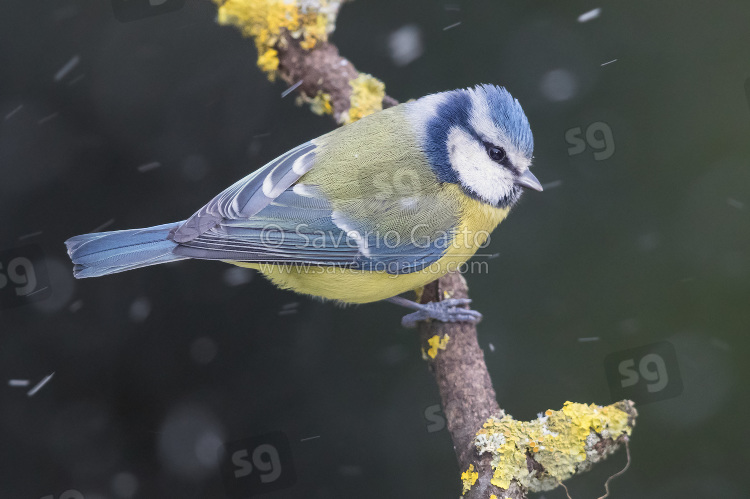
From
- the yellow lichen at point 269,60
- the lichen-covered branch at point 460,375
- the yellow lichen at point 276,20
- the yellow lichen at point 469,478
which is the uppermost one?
the yellow lichen at point 276,20

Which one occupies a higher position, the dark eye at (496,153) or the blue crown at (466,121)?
the blue crown at (466,121)

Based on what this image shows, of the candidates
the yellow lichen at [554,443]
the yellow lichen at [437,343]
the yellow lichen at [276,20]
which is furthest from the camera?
the yellow lichen at [276,20]

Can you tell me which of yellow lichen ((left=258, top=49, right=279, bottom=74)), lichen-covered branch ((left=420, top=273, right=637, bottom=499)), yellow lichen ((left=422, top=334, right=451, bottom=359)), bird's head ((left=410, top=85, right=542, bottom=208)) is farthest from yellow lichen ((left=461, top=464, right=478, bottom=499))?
yellow lichen ((left=258, top=49, right=279, bottom=74))

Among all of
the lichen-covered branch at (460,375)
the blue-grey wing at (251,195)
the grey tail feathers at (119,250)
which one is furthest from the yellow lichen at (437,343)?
the grey tail feathers at (119,250)

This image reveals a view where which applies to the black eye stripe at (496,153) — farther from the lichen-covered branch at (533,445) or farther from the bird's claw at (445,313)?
the lichen-covered branch at (533,445)

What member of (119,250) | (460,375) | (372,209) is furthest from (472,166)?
(119,250)

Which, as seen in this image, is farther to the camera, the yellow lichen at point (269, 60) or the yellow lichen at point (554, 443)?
the yellow lichen at point (269, 60)
